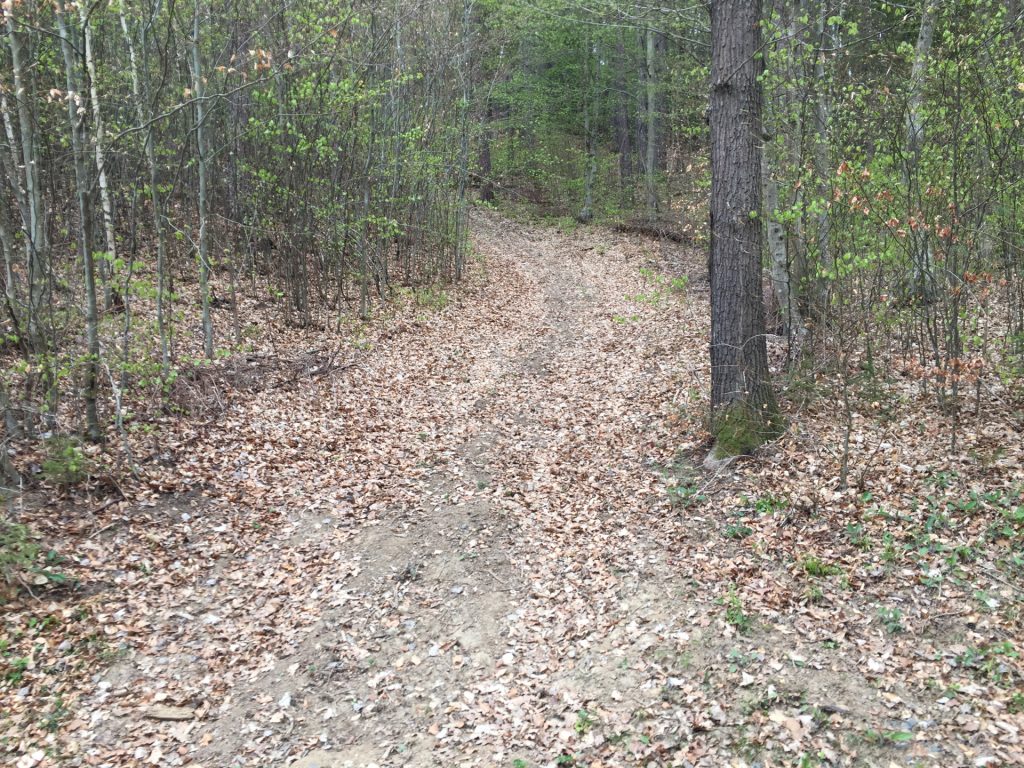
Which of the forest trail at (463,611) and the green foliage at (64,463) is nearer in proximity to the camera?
the forest trail at (463,611)

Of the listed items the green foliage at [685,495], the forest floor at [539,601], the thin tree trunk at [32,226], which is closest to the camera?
the forest floor at [539,601]

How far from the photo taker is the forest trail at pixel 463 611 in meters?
4.61

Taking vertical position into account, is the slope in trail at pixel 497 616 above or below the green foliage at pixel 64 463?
below

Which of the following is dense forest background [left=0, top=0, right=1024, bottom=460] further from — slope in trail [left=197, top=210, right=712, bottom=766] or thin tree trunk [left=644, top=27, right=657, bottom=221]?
slope in trail [left=197, top=210, right=712, bottom=766]

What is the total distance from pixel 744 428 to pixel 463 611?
150 inches

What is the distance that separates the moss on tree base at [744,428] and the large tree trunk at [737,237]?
0.01 m

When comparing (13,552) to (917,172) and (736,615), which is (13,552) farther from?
(917,172)

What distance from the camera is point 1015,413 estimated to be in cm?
708

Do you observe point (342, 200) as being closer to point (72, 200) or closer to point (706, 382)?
point (72, 200)

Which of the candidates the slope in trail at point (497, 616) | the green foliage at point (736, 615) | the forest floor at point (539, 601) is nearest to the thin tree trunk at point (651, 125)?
the slope in trail at point (497, 616)

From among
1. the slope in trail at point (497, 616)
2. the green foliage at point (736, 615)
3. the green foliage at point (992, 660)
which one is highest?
the green foliage at point (992, 660)

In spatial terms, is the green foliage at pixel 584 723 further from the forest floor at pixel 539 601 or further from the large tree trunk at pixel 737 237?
A: the large tree trunk at pixel 737 237

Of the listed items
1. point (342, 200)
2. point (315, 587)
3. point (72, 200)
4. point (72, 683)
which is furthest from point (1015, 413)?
point (72, 200)

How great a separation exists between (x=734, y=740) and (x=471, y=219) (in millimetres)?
28493
